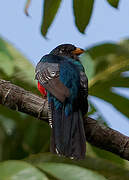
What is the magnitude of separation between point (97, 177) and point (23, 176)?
15.8 inches

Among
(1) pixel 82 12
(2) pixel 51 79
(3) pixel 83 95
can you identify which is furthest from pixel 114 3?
(2) pixel 51 79

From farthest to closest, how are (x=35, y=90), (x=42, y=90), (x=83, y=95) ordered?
(x=35, y=90) < (x=42, y=90) < (x=83, y=95)

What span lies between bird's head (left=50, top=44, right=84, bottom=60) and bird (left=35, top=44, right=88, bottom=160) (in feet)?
1.90

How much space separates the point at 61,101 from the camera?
3357 millimetres

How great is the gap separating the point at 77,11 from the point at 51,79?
114cm

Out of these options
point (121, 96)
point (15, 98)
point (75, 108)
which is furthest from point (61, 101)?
point (121, 96)

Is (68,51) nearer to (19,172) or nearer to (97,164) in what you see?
(97,164)

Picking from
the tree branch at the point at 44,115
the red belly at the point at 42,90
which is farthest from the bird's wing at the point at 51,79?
the tree branch at the point at 44,115

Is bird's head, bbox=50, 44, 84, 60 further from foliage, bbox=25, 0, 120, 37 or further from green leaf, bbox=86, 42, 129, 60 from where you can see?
foliage, bbox=25, 0, 120, 37

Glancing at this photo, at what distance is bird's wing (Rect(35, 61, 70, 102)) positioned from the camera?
3.42 meters

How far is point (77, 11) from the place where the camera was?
8.65 ft

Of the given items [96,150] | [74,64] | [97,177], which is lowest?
[96,150]

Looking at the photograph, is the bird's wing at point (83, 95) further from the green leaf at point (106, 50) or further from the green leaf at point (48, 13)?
the green leaf at point (48, 13)

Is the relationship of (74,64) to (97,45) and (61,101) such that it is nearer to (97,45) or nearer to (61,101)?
(97,45)
